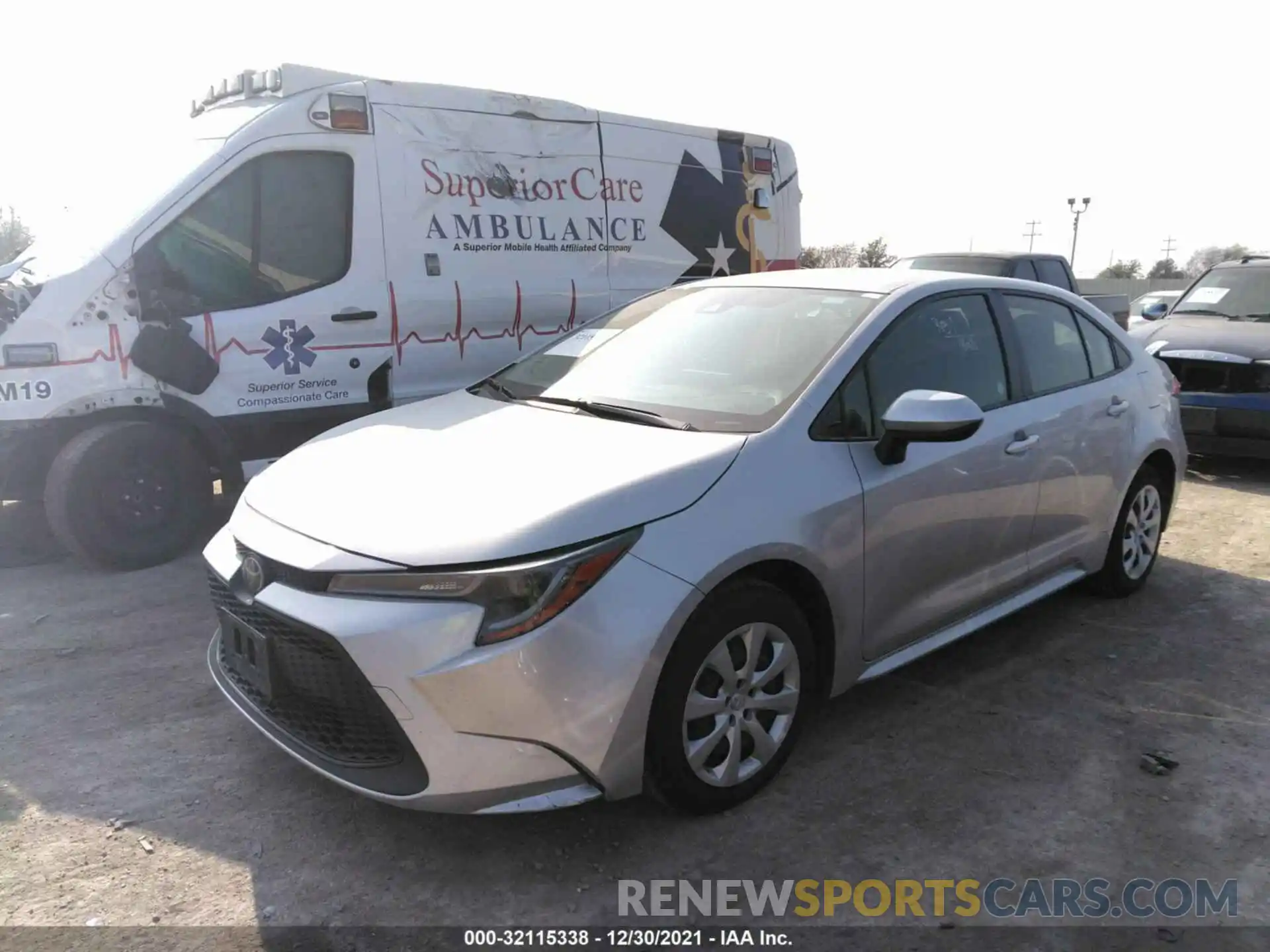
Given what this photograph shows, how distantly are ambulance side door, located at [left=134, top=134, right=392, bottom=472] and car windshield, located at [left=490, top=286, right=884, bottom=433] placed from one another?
1.96 meters

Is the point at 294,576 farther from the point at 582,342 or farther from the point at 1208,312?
the point at 1208,312

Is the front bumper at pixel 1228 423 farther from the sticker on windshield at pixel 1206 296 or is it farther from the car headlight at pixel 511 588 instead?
the car headlight at pixel 511 588

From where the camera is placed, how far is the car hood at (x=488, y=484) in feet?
8.11

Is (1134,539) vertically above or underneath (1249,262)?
underneath

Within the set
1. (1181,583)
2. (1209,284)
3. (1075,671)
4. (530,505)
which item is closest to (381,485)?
(530,505)

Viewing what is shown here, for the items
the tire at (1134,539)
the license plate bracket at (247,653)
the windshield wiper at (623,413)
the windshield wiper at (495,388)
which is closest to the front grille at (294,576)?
the license plate bracket at (247,653)

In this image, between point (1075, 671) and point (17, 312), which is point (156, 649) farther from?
point (1075, 671)

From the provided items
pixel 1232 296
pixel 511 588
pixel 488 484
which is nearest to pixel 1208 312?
pixel 1232 296

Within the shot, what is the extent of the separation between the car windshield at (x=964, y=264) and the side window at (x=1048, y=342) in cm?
531

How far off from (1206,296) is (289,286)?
780 cm

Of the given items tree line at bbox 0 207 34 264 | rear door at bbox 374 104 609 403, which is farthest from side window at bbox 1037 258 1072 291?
tree line at bbox 0 207 34 264

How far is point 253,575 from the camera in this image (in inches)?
108

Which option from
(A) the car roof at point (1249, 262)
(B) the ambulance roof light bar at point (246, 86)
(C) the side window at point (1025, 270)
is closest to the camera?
(B) the ambulance roof light bar at point (246, 86)

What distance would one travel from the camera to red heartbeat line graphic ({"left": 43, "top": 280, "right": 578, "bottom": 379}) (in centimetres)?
496
